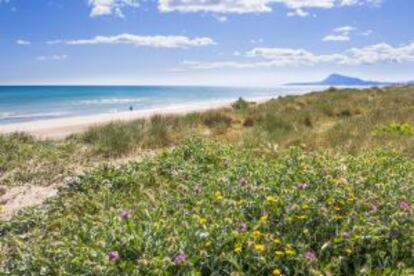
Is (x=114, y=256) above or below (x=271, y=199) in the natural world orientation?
below

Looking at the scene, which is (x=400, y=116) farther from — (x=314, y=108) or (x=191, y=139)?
(x=191, y=139)

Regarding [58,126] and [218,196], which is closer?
[218,196]

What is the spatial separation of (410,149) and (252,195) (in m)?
5.02

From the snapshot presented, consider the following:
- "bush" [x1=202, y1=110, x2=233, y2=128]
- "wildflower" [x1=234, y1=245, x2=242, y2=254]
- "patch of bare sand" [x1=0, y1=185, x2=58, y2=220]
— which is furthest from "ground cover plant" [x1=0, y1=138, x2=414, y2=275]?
"bush" [x1=202, y1=110, x2=233, y2=128]

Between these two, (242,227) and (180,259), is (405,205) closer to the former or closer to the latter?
(242,227)

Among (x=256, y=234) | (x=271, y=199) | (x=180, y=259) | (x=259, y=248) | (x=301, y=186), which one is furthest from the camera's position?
(x=301, y=186)

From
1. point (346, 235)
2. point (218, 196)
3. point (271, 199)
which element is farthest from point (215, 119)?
point (346, 235)

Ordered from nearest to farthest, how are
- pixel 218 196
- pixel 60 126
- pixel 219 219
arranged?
pixel 219 219
pixel 218 196
pixel 60 126

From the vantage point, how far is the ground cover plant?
3.51m

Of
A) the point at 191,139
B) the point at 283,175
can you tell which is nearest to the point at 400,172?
the point at 283,175

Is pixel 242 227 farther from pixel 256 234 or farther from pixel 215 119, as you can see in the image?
pixel 215 119

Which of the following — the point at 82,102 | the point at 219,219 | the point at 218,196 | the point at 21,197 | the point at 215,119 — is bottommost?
the point at 21,197

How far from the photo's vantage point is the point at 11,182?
7.65 meters

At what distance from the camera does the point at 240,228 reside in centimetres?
387
